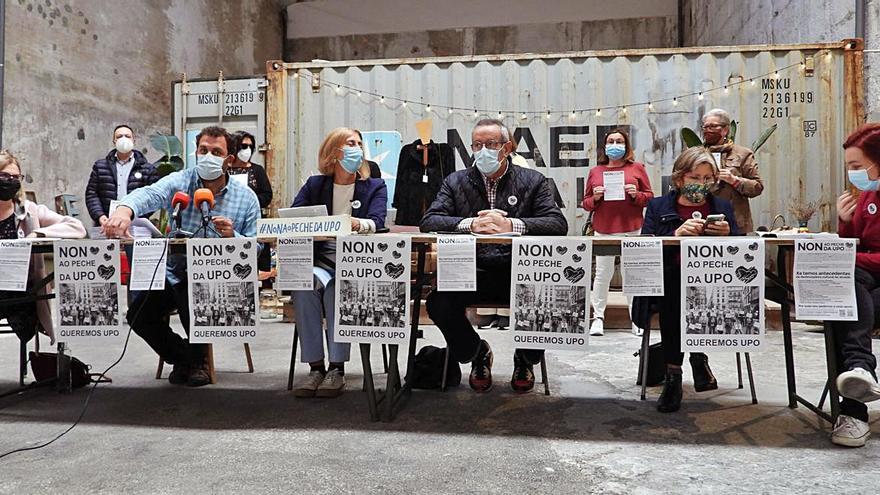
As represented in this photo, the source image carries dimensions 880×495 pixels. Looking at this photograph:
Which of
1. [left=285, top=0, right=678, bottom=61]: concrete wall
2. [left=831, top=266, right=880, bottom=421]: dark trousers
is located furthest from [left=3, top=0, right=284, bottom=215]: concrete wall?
[left=831, top=266, right=880, bottom=421]: dark trousers

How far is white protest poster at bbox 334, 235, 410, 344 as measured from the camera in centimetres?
234

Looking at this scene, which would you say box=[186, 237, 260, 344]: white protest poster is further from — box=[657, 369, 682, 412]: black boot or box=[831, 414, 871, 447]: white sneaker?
box=[831, 414, 871, 447]: white sneaker

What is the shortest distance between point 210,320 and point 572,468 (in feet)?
4.56

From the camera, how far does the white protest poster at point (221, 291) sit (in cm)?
239

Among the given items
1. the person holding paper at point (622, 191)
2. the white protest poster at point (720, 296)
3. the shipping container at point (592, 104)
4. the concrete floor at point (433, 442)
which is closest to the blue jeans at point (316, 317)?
the concrete floor at point (433, 442)

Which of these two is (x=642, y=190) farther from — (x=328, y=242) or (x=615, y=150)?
(x=328, y=242)

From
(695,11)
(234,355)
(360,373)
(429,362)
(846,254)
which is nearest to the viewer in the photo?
(846,254)

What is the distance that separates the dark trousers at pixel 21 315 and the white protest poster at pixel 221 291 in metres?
1.06

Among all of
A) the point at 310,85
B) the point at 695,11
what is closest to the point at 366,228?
the point at 310,85

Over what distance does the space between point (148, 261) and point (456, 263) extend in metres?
1.16

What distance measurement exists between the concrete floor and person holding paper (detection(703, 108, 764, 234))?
1.07 m

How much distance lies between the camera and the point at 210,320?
7.92ft

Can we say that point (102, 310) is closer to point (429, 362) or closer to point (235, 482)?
point (235, 482)

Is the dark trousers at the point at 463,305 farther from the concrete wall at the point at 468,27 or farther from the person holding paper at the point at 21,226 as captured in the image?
the concrete wall at the point at 468,27
